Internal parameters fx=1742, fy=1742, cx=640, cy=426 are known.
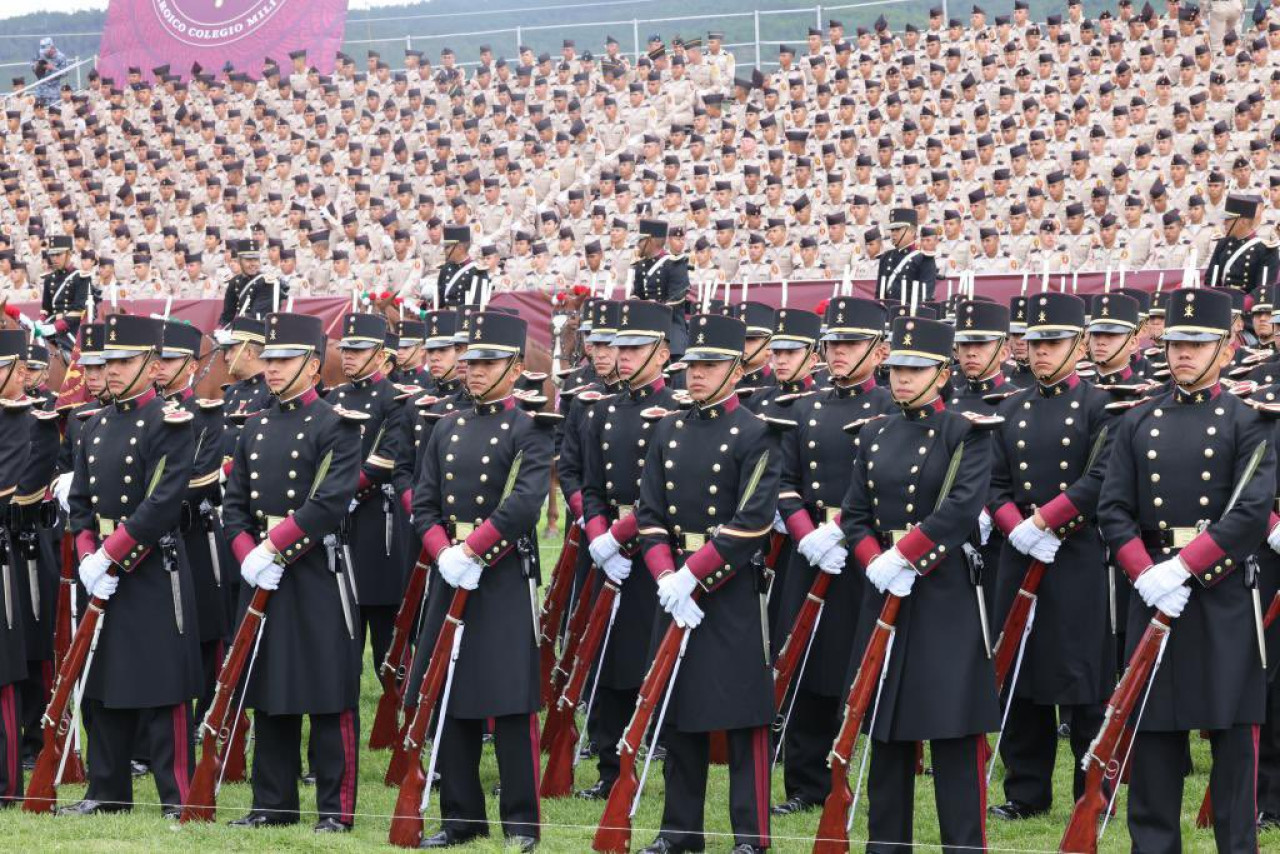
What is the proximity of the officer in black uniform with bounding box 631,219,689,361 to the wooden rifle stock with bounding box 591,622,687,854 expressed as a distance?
276 inches

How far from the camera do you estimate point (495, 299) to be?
1736cm

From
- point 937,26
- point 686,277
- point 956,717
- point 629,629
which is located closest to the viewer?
point 956,717

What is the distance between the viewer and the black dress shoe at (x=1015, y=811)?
7.60 metres

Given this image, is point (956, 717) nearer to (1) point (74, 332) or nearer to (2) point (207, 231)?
(1) point (74, 332)

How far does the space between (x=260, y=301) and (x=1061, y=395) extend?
10481 mm

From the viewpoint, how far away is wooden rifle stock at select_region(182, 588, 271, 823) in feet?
24.1

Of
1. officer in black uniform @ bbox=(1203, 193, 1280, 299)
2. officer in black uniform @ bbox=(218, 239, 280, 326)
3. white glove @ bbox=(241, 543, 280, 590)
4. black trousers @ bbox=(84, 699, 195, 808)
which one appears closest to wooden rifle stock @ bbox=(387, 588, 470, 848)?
white glove @ bbox=(241, 543, 280, 590)

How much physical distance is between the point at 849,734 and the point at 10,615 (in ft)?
13.5

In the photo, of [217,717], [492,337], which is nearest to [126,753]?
[217,717]

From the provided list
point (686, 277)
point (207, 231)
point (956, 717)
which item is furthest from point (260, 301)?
point (956, 717)

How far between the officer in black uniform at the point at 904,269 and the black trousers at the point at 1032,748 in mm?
5797

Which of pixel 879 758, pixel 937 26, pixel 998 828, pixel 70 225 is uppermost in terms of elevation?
pixel 937 26

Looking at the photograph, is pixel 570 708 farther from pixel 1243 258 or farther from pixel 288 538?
pixel 1243 258

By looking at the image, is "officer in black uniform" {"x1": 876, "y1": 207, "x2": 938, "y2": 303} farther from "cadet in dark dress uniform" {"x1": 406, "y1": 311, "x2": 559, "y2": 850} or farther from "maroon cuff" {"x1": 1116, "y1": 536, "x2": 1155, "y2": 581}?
"maroon cuff" {"x1": 1116, "y1": 536, "x2": 1155, "y2": 581}
